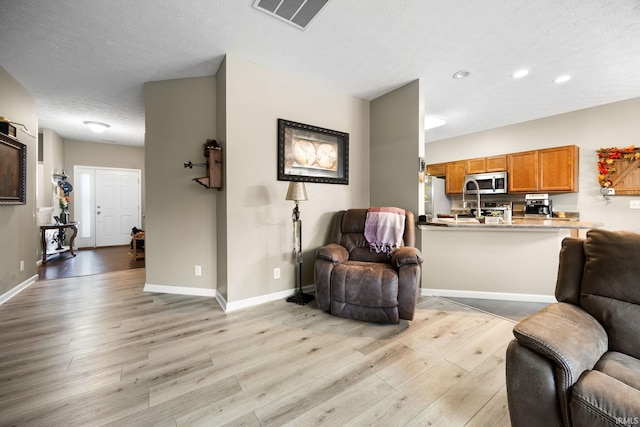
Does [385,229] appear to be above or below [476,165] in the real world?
below

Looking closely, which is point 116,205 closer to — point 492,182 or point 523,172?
point 492,182

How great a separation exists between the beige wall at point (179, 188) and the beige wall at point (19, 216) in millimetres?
1466

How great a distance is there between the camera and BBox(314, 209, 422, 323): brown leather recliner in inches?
85.6

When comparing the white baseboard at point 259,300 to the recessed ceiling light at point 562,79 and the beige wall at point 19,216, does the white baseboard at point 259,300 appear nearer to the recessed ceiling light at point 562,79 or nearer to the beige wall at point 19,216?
the beige wall at point 19,216

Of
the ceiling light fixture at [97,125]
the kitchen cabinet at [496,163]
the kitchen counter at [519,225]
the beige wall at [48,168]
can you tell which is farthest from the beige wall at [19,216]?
the kitchen cabinet at [496,163]

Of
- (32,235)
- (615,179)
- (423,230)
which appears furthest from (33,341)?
(615,179)

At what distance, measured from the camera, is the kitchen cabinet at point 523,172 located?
4.25 metres

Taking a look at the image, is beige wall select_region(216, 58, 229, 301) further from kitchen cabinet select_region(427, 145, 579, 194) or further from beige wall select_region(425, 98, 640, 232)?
beige wall select_region(425, 98, 640, 232)

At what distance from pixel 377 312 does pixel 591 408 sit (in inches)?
58.7

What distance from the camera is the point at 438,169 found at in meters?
5.66

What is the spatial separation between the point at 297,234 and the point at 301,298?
2.37 feet

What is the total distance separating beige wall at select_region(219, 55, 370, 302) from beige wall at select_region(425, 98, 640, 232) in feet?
11.9

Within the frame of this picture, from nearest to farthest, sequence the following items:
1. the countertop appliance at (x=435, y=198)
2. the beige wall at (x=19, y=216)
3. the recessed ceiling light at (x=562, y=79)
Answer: the beige wall at (x=19, y=216), the recessed ceiling light at (x=562, y=79), the countertop appliance at (x=435, y=198)

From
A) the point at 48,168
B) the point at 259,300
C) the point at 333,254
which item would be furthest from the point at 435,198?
the point at 48,168
